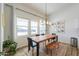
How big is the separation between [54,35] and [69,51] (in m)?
0.51

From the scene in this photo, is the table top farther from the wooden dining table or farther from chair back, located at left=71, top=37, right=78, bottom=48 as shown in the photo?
chair back, located at left=71, top=37, right=78, bottom=48

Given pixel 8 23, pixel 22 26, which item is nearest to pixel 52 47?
pixel 22 26

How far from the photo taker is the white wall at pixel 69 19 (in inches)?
70.9

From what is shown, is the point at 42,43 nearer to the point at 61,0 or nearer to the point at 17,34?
the point at 17,34

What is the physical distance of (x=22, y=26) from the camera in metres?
1.88

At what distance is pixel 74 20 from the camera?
1.83m

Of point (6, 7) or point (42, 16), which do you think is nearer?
point (6, 7)

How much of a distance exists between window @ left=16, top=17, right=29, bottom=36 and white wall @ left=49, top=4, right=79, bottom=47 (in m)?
0.59

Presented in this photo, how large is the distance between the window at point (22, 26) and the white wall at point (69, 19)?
1.95 ft

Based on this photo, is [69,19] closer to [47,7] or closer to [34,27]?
[47,7]

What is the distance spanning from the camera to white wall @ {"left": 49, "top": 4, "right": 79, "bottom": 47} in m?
1.80

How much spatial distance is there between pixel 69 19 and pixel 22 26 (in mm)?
1128

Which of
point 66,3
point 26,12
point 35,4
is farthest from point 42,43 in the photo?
point 66,3

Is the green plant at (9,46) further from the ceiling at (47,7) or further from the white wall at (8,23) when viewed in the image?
the ceiling at (47,7)
